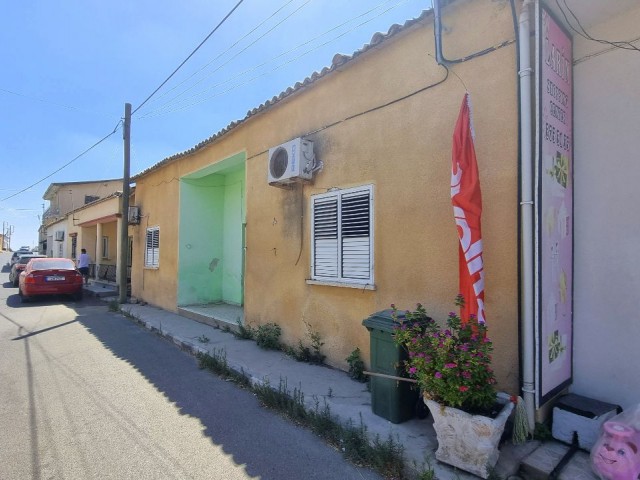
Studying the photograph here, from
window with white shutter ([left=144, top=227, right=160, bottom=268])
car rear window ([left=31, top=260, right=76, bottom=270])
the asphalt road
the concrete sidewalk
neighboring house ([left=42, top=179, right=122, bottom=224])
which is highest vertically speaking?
neighboring house ([left=42, top=179, right=122, bottom=224])

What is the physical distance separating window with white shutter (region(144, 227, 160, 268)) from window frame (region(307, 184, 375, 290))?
23.9 feet

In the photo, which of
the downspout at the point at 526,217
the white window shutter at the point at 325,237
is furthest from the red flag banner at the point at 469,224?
the white window shutter at the point at 325,237

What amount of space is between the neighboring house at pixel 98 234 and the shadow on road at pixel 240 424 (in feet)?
37.2

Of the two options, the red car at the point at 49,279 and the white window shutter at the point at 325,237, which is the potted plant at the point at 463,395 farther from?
the red car at the point at 49,279

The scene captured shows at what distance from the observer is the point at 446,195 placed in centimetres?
410

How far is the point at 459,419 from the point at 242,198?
8255 mm

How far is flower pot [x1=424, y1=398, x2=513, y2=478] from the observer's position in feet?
9.12

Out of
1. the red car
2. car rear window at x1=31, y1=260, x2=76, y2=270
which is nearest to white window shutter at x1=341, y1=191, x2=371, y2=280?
the red car

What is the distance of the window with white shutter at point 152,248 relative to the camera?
37.4ft

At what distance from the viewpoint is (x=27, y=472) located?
9.89 feet

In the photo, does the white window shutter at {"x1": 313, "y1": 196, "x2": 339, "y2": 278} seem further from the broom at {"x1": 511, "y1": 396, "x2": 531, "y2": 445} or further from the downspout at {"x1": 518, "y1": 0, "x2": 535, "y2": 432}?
the broom at {"x1": 511, "y1": 396, "x2": 531, "y2": 445}

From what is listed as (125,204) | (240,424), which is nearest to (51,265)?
(125,204)

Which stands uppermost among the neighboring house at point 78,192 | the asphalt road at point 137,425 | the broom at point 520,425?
the neighboring house at point 78,192

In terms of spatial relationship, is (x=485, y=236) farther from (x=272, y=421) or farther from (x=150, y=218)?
(x=150, y=218)
